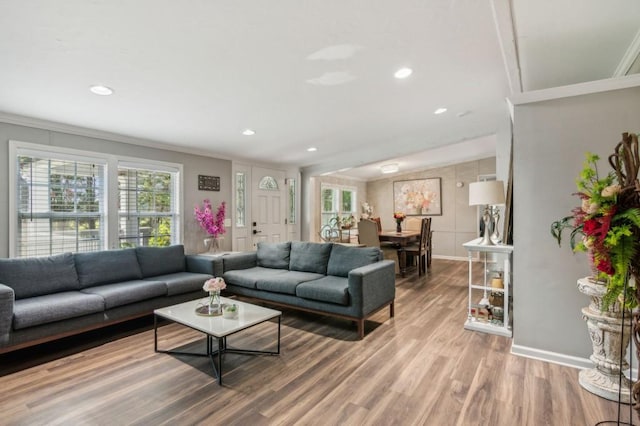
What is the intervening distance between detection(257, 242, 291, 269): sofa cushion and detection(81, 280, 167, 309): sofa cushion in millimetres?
1405

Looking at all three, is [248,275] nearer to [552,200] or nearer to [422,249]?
[552,200]

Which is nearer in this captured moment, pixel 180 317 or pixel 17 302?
pixel 180 317

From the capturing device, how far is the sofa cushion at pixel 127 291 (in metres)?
3.07

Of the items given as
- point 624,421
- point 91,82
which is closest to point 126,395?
point 91,82

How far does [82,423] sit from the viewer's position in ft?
6.01

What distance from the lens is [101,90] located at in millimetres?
2652

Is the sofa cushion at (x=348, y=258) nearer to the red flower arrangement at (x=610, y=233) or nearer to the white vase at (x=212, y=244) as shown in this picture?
the white vase at (x=212, y=244)

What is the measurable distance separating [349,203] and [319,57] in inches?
269

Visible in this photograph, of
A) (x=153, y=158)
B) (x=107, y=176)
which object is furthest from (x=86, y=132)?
(x=153, y=158)

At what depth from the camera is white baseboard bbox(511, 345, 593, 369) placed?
2451 mm

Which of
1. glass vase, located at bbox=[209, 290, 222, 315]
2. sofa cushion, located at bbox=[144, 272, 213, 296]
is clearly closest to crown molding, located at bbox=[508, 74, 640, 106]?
glass vase, located at bbox=[209, 290, 222, 315]

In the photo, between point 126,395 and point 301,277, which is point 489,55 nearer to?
point 301,277

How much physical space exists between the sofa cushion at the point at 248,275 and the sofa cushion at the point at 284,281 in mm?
108

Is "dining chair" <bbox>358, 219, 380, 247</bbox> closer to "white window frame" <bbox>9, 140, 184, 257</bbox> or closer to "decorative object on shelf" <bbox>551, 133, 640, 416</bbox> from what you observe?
"white window frame" <bbox>9, 140, 184, 257</bbox>
